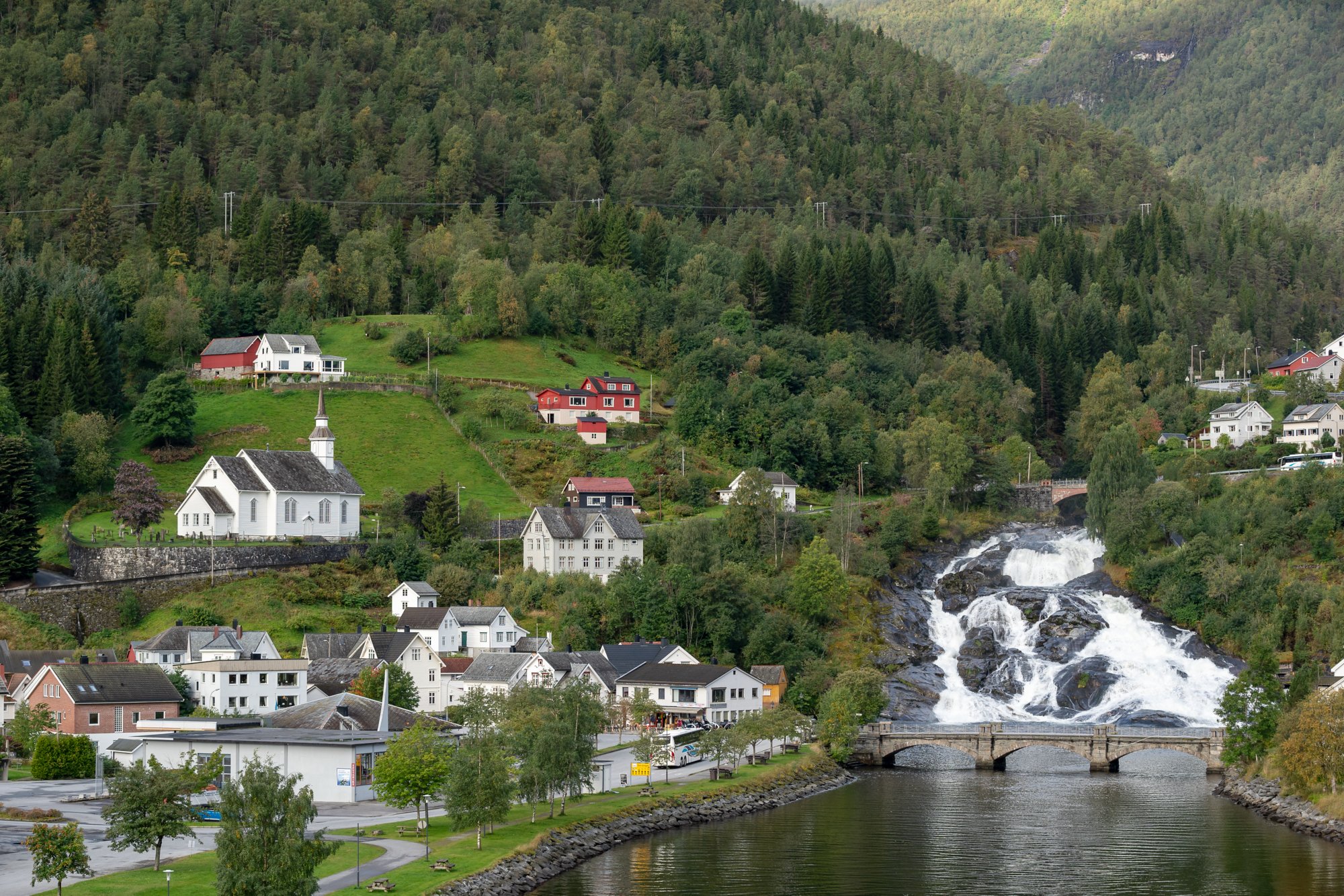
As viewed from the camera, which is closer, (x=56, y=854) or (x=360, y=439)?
(x=56, y=854)

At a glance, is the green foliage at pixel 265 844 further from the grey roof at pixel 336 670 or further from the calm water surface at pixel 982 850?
the grey roof at pixel 336 670

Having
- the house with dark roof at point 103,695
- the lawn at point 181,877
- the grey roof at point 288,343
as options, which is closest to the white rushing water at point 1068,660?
the house with dark roof at point 103,695

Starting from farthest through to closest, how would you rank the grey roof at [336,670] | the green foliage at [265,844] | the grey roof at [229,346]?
the grey roof at [229,346] < the grey roof at [336,670] < the green foliage at [265,844]

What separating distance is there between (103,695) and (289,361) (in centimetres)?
6520

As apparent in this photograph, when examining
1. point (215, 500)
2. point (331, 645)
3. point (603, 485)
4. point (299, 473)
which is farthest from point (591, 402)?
point (331, 645)

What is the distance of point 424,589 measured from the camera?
106188 mm

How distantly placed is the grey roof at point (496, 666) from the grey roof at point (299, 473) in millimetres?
24279

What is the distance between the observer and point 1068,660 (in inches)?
4395

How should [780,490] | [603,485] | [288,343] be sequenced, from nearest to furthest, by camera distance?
[603,485] < [780,490] < [288,343]

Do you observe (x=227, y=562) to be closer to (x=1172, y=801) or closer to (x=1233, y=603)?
(x=1172, y=801)

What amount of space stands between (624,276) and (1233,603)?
7628 cm

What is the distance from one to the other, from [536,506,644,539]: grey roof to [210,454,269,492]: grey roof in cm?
1960

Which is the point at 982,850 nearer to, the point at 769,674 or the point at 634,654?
the point at 769,674

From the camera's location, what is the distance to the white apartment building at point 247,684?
8906 centimetres
